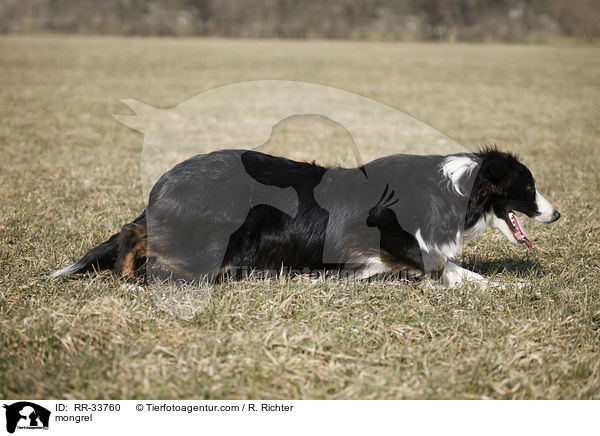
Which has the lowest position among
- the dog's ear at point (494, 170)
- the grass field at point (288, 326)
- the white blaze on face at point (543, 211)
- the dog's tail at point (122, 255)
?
the grass field at point (288, 326)

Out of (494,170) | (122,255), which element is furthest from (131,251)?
(494,170)

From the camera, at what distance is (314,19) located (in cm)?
5316

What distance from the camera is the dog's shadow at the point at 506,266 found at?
3.85 metres

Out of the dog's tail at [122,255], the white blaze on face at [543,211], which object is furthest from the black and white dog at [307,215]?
the white blaze on face at [543,211]

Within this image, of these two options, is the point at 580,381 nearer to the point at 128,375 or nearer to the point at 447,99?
the point at 128,375

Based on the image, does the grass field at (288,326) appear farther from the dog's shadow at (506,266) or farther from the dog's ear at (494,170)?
the dog's ear at (494,170)

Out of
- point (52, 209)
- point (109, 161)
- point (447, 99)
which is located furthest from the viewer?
point (447, 99)

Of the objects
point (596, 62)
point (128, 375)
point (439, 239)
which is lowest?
point (128, 375)

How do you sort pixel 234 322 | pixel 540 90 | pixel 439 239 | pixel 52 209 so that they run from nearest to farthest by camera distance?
pixel 234 322, pixel 439 239, pixel 52 209, pixel 540 90

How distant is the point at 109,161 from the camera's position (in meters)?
7.03

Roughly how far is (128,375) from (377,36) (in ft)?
164

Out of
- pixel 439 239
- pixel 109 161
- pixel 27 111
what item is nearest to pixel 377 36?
pixel 27 111
